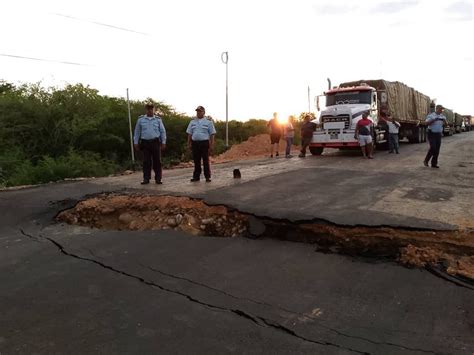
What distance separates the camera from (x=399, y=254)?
507 cm

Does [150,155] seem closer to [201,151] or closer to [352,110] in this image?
[201,151]

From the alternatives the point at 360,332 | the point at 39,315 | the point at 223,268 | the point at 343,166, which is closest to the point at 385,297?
the point at 360,332

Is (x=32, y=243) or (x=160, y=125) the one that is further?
(x=160, y=125)

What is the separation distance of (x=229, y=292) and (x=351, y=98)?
14.4m

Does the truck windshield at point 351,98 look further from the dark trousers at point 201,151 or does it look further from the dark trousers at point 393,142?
the dark trousers at point 201,151

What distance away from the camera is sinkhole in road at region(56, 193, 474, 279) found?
5008 millimetres

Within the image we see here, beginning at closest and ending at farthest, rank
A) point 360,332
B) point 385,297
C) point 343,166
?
point 360,332, point 385,297, point 343,166

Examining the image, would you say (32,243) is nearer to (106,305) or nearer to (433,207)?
(106,305)

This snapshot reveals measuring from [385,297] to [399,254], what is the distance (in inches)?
44.8

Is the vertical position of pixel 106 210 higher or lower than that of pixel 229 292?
higher

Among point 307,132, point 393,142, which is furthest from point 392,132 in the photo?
point 307,132

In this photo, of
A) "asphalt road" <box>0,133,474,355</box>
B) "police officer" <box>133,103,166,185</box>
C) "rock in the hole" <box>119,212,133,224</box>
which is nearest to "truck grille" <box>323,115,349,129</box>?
"police officer" <box>133,103,166,185</box>

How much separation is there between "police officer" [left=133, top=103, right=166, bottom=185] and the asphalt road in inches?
107

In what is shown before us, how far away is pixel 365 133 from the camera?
15.3 metres
